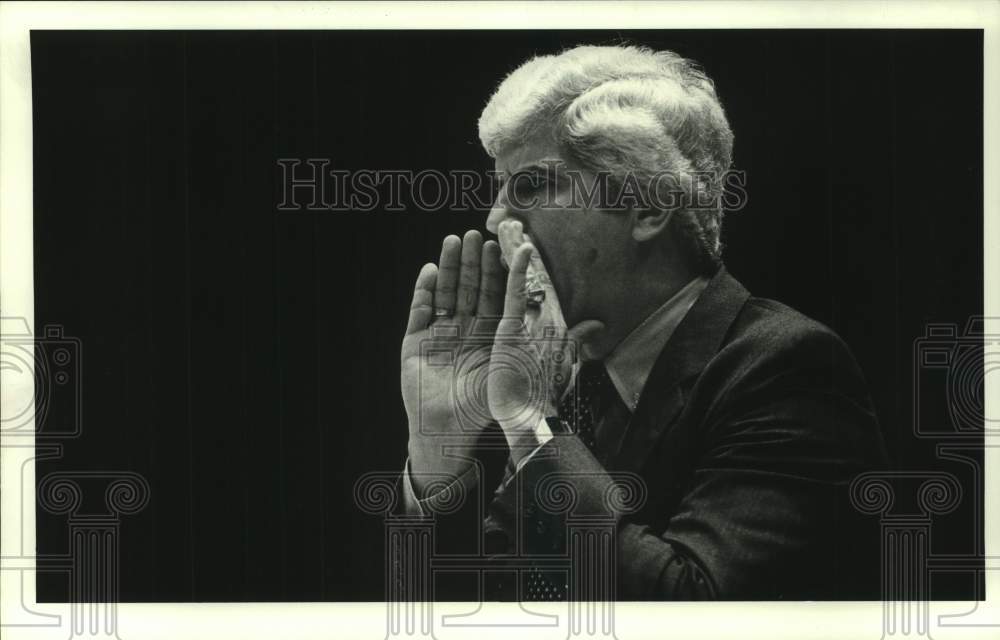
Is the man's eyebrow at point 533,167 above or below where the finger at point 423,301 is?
above

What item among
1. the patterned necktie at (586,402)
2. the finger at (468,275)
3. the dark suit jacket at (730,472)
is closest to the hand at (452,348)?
the finger at (468,275)

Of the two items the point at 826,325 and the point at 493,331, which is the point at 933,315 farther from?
the point at 493,331

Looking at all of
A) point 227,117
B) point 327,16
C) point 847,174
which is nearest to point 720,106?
point 847,174

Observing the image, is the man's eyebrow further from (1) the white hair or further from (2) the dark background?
(2) the dark background

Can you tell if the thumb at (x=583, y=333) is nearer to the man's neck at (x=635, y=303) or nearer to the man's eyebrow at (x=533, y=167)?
the man's neck at (x=635, y=303)

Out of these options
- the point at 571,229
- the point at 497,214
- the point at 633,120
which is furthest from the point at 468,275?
the point at 633,120

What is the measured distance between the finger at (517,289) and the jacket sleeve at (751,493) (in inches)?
15.6

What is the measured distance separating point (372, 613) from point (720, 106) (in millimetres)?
1876

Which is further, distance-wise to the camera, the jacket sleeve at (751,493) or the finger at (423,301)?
the finger at (423,301)

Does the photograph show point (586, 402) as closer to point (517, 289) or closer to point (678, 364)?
point (678, 364)

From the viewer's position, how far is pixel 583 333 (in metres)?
2.54

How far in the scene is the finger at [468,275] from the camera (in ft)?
8.37

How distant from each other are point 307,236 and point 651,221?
1.04 meters

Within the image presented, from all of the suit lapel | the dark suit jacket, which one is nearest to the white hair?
the suit lapel
